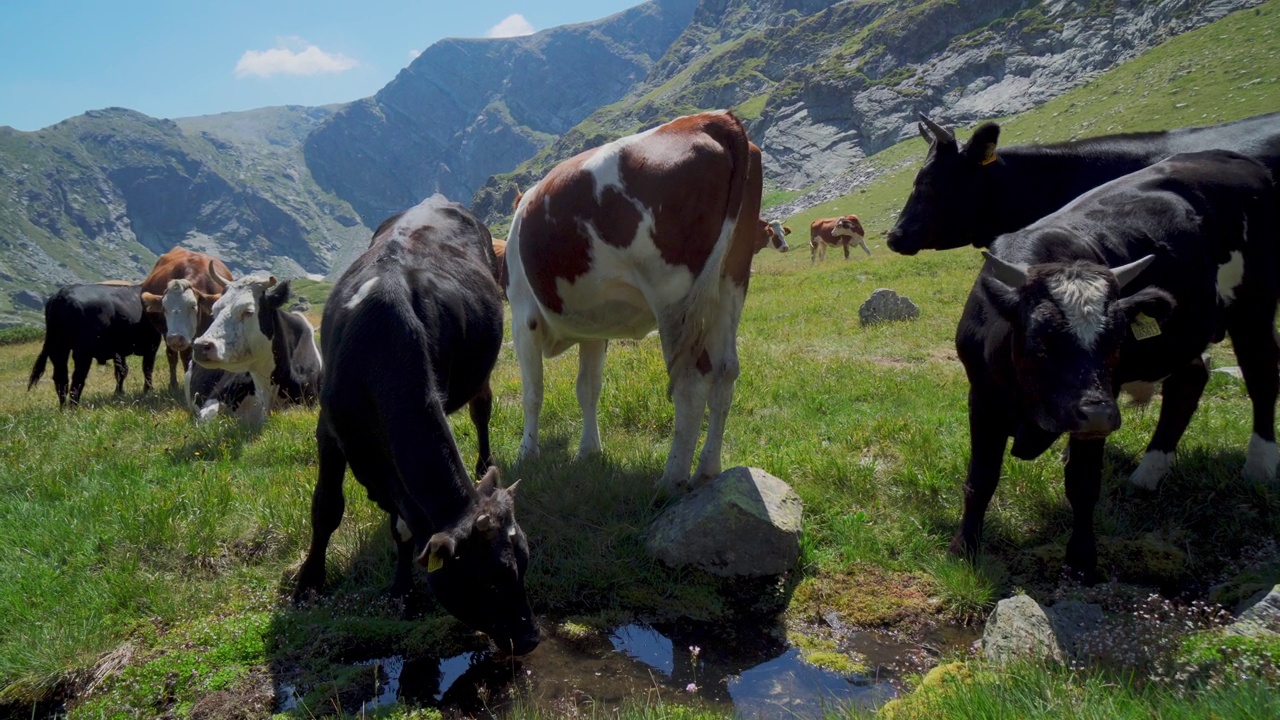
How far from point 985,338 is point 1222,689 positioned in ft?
7.25

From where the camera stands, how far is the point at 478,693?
148 inches

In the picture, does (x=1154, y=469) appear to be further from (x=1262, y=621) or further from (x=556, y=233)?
(x=556, y=233)

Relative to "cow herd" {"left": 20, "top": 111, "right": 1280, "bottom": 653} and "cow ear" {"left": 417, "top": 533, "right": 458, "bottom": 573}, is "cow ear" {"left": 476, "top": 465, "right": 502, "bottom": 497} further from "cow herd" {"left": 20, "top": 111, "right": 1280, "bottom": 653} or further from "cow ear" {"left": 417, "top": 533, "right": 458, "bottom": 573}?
"cow ear" {"left": 417, "top": 533, "right": 458, "bottom": 573}

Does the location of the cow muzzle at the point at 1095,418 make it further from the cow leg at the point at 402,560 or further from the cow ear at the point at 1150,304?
the cow leg at the point at 402,560

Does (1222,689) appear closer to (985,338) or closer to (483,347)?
(985,338)

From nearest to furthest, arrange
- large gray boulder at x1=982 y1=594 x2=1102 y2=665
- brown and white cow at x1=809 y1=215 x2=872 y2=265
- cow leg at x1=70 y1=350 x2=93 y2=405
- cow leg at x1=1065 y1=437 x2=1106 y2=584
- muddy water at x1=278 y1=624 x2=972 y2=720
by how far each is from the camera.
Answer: large gray boulder at x1=982 y1=594 x2=1102 y2=665, muddy water at x1=278 y1=624 x2=972 y2=720, cow leg at x1=1065 y1=437 x2=1106 y2=584, cow leg at x1=70 y1=350 x2=93 y2=405, brown and white cow at x1=809 y1=215 x2=872 y2=265

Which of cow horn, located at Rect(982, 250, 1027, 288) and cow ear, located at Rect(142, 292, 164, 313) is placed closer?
cow horn, located at Rect(982, 250, 1027, 288)

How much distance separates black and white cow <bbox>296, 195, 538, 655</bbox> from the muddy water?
10.2 inches

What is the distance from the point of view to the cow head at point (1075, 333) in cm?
373

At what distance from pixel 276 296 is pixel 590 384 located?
3.78 m

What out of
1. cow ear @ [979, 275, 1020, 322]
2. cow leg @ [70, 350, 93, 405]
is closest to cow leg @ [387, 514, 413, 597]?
cow ear @ [979, 275, 1020, 322]

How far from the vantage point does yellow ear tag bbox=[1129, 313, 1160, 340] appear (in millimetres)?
3973

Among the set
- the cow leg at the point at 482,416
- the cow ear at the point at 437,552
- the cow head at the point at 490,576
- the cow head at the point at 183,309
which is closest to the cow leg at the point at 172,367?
the cow head at the point at 183,309

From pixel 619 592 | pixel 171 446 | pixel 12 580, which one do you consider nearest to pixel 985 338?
pixel 619 592
